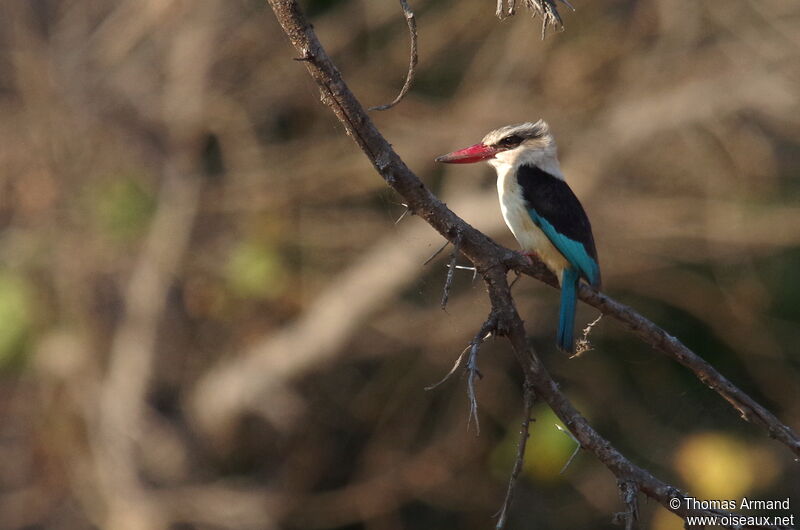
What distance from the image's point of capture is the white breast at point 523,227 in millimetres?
3305

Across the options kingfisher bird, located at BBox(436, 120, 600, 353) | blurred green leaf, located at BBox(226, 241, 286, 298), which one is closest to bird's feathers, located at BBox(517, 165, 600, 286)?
kingfisher bird, located at BBox(436, 120, 600, 353)

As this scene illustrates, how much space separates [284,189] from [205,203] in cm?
55

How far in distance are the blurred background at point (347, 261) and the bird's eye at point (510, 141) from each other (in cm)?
295

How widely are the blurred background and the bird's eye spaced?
9.69 ft

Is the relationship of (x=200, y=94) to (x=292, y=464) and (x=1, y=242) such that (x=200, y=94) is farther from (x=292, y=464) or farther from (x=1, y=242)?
(x=292, y=464)

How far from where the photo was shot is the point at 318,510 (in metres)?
7.81

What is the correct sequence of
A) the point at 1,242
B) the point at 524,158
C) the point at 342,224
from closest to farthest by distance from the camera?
the point at 524,158, the point at 1,242, the point at 342,224

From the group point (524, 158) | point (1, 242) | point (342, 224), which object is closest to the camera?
point (524, 158)

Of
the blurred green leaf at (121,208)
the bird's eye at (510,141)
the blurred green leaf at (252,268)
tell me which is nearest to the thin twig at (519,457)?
the bird's eye at (510,141)

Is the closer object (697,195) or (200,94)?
(200,94)

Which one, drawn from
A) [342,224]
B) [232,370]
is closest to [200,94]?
[342,224]

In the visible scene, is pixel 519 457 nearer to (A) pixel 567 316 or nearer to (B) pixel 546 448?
(A) pixel 567 316

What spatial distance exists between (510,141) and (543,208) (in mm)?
423

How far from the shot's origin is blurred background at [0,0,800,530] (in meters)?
7.14
